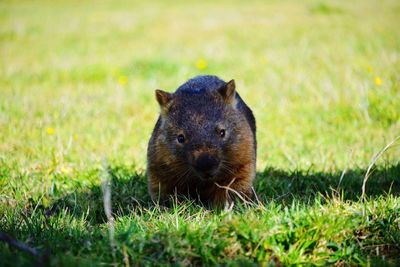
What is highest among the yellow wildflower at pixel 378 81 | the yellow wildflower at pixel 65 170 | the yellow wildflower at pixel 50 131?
the yellow wildflower at pixel 378 81

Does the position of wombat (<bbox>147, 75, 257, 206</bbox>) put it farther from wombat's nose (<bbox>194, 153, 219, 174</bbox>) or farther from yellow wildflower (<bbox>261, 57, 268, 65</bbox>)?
yellow wildflower (<bbox>261, 57, 268, 65</bbox>)

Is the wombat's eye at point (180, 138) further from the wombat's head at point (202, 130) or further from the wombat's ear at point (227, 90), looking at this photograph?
the wombat's ear at point (227, 90)

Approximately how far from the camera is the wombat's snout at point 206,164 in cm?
386

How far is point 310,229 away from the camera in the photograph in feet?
11.0

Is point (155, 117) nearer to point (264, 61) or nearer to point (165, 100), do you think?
point (165, 100)

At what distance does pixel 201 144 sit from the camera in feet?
13.3

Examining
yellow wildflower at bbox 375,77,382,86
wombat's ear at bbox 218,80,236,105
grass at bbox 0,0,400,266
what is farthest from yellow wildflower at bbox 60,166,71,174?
yellow wildflower at bbox 375,77,382,86

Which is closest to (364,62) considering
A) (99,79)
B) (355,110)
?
(355,110)

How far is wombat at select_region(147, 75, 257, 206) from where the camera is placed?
167 inches

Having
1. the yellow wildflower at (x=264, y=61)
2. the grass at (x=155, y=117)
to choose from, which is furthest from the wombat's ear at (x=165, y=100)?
the yellow wildflower at (x=264, y=61)

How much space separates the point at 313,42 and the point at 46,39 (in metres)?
7.40

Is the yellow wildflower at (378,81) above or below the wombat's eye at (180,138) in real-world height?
above

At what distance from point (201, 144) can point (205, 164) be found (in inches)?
10.2

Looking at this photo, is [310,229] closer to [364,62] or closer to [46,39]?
[364,62]
